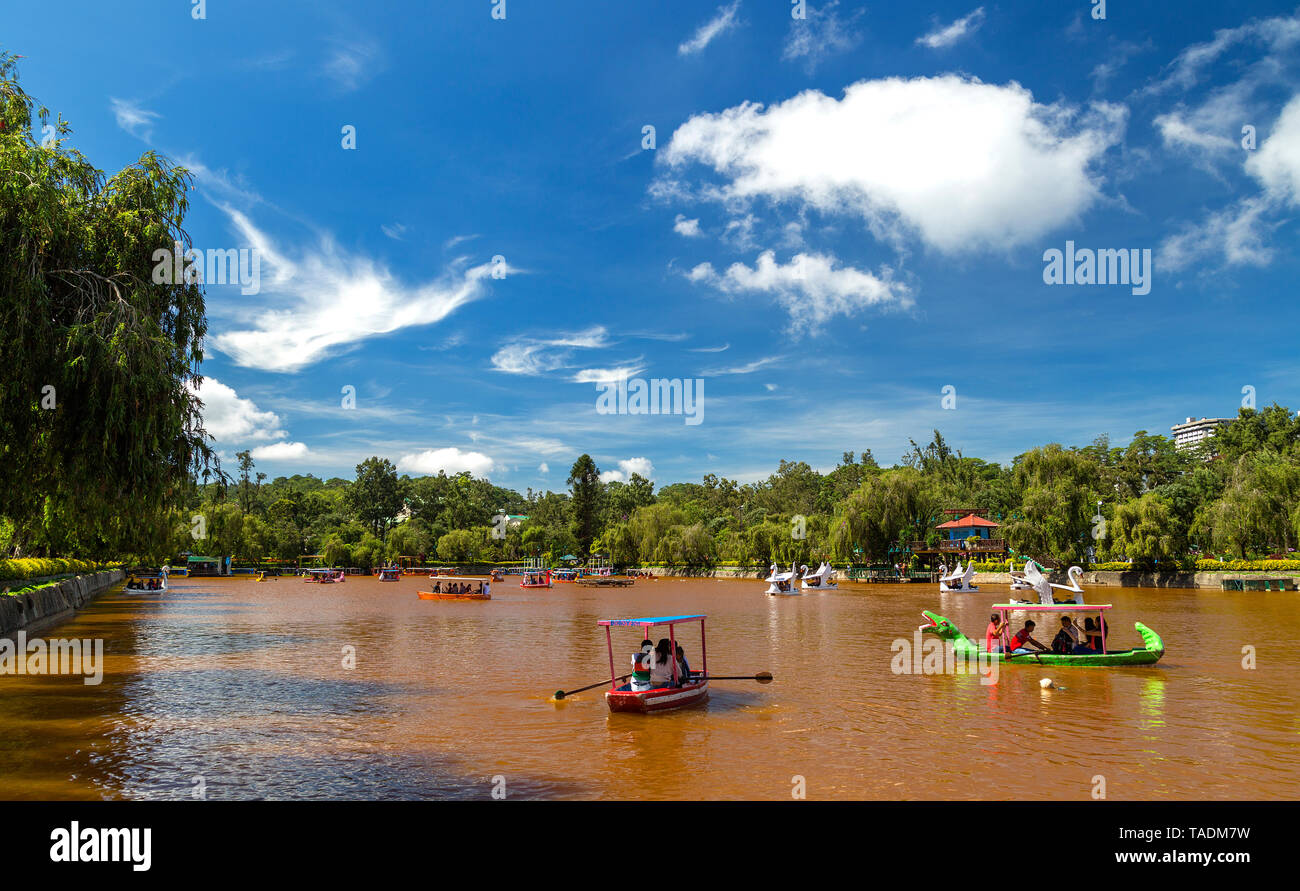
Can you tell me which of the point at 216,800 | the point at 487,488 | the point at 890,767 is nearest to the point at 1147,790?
the point at 890,767

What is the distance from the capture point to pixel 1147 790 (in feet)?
34.5

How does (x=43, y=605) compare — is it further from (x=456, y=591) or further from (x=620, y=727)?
(x=620, y=727)

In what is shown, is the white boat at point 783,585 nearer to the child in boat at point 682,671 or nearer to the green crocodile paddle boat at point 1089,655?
the green crocodile paddle boat at point 1089,655

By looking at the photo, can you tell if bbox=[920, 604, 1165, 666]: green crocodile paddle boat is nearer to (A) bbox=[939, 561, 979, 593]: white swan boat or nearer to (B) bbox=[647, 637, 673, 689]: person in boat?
(B) bbox=[647, 637, 673, 689]: person in boat

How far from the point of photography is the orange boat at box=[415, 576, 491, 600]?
5847 cm

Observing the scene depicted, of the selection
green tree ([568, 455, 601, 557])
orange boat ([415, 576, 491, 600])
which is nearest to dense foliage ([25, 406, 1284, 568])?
green tree ([568, 455, 601, 557])

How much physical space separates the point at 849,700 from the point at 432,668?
1225cm

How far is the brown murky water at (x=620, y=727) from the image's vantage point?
10.8 meters

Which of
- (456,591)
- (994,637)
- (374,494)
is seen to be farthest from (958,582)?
(374,494)

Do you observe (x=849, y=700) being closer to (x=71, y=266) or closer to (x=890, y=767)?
(x=890, y=767)

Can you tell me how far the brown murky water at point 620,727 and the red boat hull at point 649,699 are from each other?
298 millimetres

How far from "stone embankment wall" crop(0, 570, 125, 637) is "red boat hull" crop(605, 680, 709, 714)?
75.2 feet

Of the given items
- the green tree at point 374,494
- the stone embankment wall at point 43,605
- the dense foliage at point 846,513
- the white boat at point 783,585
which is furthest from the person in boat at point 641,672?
the green tree at point 374,494
